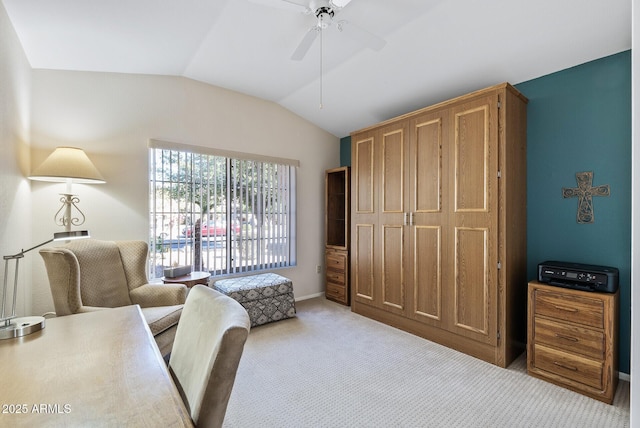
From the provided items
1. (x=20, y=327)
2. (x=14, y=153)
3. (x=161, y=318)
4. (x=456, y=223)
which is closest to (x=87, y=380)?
(x=20, y=327)

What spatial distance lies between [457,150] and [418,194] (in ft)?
1.80

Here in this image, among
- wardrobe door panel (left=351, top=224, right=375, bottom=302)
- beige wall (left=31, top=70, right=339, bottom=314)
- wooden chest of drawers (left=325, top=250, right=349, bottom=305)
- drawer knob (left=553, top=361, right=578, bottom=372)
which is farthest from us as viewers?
wooden chest of drawers (left=325, top=250, right=349, bottom=305)

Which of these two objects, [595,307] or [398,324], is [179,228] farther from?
[595,307]

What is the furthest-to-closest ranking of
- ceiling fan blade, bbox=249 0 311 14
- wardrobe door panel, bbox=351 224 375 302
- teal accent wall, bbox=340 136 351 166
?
1. teal accent wall, bbox=340 136 351 166
2. wardrobe door panel, bbox=351 224 375 302
3. ceiling fan blade, bbox=249 0 311 14

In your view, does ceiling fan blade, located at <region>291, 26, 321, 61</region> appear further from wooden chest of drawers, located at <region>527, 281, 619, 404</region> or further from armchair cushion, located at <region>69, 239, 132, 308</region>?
wooden chest of drawers, located at <region>527, 281, 619, 404</region>

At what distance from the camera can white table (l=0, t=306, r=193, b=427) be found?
67cm

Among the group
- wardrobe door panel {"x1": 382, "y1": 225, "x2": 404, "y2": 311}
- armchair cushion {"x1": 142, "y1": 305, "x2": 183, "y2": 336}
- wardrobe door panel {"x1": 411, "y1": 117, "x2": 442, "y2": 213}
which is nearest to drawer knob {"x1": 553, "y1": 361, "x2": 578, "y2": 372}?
wardrobe door panel {"x1": 382, "y1": 225, "x2": 404, "y2": 311}

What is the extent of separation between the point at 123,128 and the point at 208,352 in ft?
9.68

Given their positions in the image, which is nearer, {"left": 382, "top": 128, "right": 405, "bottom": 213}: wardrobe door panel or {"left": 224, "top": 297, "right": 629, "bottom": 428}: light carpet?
{"left": 224, "top": 297, "right": 629, "bottom": 428}: light carpet

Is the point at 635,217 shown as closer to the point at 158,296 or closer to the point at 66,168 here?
the point at 158,296

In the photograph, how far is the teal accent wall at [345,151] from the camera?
14.9 feet

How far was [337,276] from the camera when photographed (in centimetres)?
417

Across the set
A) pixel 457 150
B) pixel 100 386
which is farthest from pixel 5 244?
pixel 457 150

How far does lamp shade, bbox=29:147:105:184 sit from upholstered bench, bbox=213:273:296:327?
1.63 metres
